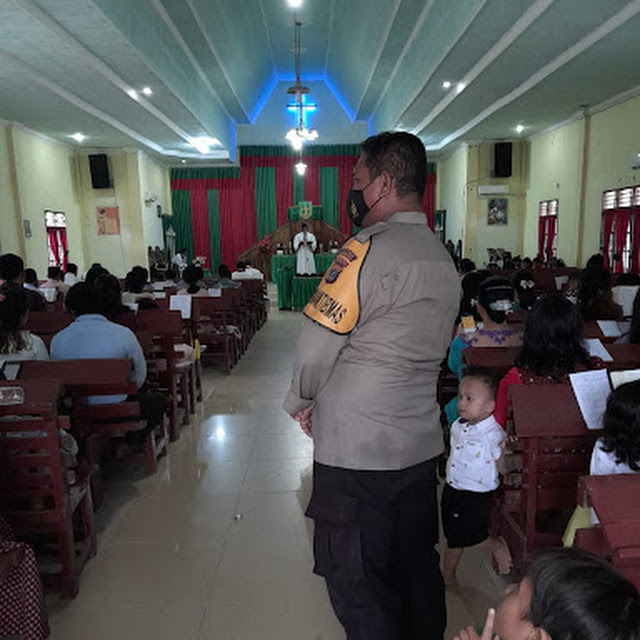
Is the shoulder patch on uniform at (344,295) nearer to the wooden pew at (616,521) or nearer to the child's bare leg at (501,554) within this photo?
the wooden pew at (616,521)

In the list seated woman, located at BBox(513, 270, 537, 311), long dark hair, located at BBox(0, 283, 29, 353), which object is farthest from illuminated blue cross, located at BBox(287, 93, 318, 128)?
long dark hair, located at BBox(0, 283, 29, 353)

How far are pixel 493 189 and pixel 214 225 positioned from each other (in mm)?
8623

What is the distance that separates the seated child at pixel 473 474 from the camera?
6.61 feet

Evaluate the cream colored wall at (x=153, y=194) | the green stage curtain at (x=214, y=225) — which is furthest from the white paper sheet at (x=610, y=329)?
the green stage curtain at (x=214, y=225)

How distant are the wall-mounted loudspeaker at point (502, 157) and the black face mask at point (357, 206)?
11781mm

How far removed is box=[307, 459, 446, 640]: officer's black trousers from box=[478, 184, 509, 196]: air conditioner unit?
1184cm

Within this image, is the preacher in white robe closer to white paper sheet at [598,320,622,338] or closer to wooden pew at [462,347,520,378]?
white paper sheet at [598,320,622,338]

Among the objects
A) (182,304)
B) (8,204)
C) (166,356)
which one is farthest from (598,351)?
(8,204)

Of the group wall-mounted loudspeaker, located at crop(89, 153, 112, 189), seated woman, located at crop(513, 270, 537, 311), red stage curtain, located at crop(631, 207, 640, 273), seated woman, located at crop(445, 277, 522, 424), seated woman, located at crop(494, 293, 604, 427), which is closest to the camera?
seated woman, located at crop(494, 293, 604, 427)

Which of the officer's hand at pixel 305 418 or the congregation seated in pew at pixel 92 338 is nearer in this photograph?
the officer's hand at pixel 305 418

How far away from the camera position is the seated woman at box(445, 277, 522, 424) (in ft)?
9.12

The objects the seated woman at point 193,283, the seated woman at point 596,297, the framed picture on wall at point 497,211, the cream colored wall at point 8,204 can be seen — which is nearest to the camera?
the seated woman at point 596,297

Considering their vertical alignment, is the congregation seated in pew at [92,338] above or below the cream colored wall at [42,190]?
below

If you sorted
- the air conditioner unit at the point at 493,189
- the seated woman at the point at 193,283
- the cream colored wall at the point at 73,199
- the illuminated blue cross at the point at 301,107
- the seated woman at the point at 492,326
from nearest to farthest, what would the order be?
the seated woman at the point at 492,326
the seated woman at the point at 193,283
the cream colored wall at the point at 73,199
the illuminated blue cross at the point at 301,107
the air conditioner unit at the point at 493,189
